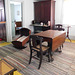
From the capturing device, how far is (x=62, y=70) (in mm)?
2439

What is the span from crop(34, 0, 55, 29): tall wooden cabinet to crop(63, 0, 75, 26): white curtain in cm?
67

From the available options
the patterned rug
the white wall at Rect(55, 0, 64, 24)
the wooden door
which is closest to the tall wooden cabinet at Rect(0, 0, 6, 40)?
the patterned rug

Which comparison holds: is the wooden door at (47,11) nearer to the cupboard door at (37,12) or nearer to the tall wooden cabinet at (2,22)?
the cupboard door at (37,12)

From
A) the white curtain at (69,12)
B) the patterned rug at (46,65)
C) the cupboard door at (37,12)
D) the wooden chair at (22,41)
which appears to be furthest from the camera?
the cupboard door at (37,12)

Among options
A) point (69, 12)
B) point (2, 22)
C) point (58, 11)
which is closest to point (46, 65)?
point (2, 22)

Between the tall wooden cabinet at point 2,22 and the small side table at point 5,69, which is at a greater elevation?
the tall wooden cabinet at point 2,22

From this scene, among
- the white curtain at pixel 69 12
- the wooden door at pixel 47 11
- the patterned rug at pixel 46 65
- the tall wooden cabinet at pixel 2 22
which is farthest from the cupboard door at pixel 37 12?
the patterned rug at pixel 46 65

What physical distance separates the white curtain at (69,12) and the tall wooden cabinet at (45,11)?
672 mm

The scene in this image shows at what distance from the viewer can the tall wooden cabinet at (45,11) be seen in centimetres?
521

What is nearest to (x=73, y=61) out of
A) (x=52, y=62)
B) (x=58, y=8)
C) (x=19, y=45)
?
(x=52, y=62)

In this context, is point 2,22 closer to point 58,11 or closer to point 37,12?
point 37,12

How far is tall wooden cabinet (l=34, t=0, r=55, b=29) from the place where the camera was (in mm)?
5214

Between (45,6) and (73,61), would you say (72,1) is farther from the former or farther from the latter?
(73,61)

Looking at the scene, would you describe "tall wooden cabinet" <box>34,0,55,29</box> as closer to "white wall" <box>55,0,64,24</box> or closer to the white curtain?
"white wall" <box>55,0,64,24</box>
